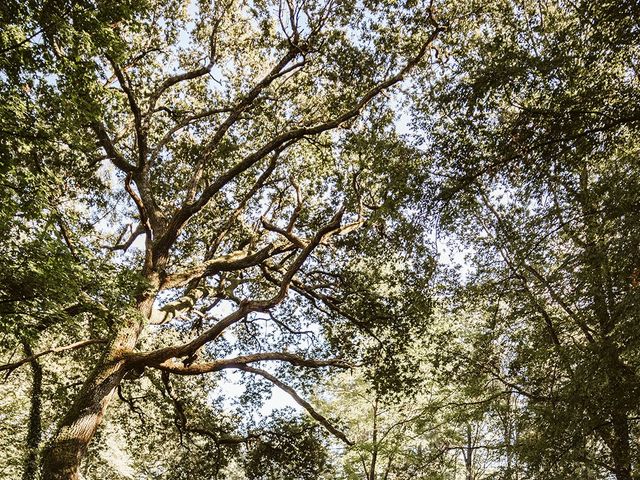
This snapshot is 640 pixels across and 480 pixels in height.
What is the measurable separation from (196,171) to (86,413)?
559 centimetres

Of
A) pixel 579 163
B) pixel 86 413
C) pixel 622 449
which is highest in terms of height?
pixel 579 163

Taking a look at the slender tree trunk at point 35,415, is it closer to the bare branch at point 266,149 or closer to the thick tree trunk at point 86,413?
the thick tree trunk at point 86,413

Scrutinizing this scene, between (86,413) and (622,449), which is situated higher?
(622,449)

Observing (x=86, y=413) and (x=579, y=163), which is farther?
(x=86, y=413)

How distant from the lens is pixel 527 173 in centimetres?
527

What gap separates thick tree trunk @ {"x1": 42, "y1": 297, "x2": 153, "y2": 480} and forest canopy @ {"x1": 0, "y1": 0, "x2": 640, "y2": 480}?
0.13 ft

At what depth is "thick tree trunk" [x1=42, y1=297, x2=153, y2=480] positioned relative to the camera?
6.03 metres

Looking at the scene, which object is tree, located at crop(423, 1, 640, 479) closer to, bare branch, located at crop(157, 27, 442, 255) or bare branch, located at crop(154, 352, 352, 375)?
bare branch, located at crop(157, 27, 442, 255)

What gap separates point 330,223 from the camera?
778 cm

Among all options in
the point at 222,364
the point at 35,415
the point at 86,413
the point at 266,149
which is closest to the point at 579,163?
the point at 266,149

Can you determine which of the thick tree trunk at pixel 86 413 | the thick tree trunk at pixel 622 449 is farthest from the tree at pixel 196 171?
the thick tree trunk at pixel 622 449

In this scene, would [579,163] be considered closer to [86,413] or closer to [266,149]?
[266,149]

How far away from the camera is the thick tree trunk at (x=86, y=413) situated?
6029 mm

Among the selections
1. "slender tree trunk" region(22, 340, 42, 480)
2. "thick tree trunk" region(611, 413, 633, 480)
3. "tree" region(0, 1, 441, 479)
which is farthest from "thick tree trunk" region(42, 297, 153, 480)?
"thick tree trunk" region(611, 413, 633, 480)
